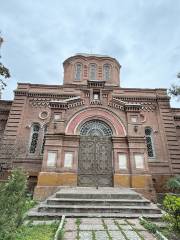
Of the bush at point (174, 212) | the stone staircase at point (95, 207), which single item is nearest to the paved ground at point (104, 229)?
the stone staircase at point (95, 207)

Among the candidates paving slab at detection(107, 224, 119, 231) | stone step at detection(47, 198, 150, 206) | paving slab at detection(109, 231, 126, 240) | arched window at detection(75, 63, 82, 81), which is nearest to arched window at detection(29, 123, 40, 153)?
arched window at detection(75, 63, 82, 81)

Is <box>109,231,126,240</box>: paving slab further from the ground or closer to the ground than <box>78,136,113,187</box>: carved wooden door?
closer to the ground

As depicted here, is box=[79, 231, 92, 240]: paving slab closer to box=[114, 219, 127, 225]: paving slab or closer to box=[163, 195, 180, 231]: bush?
box=[114, 219, 127, 225]: paving slab

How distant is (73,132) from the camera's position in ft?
46.8

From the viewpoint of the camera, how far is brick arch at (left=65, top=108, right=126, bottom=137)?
1442 cm

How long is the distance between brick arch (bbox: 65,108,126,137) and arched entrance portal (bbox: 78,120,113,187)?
315mm

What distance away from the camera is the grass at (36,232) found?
5.39m

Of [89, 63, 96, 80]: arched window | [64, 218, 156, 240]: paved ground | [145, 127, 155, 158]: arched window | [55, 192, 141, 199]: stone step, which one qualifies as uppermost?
[89, 63, 96, 80]: arched window

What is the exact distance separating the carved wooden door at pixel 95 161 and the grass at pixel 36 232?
22.0ft

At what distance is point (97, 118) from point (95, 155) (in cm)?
285

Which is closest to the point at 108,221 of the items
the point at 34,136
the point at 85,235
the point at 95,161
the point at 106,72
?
the point at 85,235

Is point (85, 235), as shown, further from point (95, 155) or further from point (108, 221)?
point (95, 155)

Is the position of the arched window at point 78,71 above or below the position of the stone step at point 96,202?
above

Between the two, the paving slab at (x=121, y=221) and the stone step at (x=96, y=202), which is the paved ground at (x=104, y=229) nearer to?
the paving slab at (x=121, y=221)
